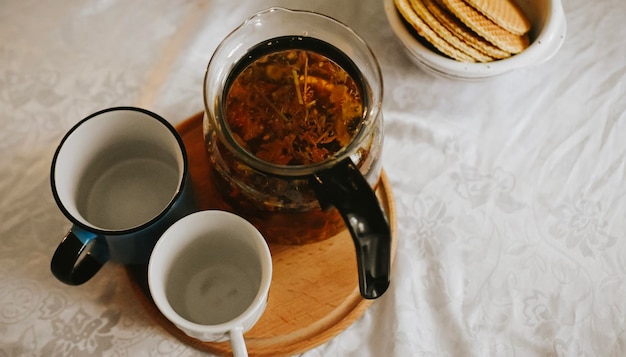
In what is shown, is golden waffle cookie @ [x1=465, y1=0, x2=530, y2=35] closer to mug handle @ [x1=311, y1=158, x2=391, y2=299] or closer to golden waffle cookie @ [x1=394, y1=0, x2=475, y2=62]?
golden waffle cookie @ [x1=394, y1=0, x2=475, y2=62]

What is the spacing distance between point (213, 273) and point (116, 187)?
12cm

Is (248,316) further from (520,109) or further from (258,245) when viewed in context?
(520,109)

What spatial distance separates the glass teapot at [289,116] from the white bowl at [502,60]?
12 cm

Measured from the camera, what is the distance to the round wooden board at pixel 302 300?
0.54m

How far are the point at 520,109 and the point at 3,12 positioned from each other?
0.61 metres

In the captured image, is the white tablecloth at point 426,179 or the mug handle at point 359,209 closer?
the mug handle at point 359,209

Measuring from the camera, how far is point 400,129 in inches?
26.3

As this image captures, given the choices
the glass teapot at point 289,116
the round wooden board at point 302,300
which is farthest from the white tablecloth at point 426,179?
the glass teapot at point 289,116

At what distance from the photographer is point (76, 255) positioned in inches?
18.4

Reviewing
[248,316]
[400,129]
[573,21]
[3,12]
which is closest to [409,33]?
[400,129]

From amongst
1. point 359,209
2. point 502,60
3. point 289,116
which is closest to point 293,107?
point 289,116

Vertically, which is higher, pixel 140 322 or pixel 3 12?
pixel 3 12

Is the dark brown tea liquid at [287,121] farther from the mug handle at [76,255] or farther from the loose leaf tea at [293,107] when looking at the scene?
the mug handle at [76,255]

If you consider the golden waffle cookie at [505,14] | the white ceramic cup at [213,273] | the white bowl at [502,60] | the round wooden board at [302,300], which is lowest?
the round wooden board at [302,300]
